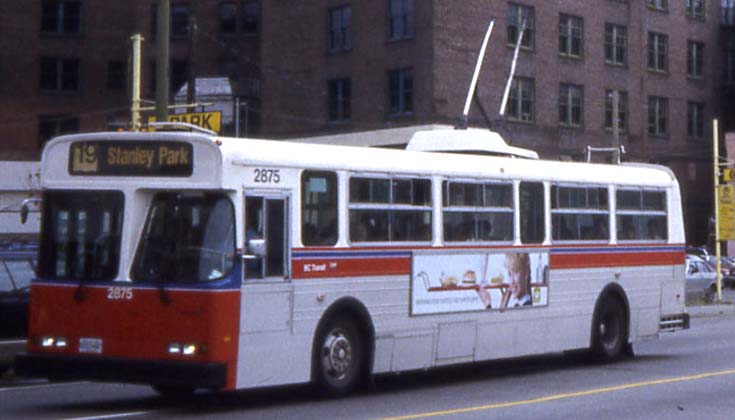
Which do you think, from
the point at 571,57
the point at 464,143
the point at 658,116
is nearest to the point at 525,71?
the point at 571,57

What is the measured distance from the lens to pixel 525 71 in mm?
56000

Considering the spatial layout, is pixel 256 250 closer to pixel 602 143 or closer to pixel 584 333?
→ pixel 584 333

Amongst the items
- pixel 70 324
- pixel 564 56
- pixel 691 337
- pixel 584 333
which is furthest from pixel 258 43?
pixel 70 324

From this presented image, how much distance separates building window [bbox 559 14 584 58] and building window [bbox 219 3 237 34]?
18.3 metres

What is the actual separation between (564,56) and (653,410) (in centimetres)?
4464

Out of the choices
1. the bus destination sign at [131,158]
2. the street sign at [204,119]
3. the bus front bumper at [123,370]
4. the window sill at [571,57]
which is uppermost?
the window sill at [571,57]

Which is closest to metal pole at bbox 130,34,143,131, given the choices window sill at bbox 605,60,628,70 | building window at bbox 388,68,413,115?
building window at bbox 388,68,413,115

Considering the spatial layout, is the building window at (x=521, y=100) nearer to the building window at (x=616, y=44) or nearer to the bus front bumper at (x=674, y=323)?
the building window at (x=616, y=44)

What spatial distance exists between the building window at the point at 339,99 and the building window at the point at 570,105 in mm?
9126

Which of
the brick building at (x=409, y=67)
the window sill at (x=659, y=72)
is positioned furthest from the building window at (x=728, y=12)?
the window sill at (x=659, y=72)

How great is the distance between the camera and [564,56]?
57938 mm

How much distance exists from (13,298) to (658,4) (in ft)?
164

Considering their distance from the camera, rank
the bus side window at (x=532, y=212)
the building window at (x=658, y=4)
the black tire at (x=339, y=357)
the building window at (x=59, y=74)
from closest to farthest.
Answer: the black tire at (x=339, y=357) < the bus side window at (x=532, y=212) < the building window at (x=658, y=4) < the building window at (x=59, y=74)

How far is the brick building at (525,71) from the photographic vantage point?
173 ft
